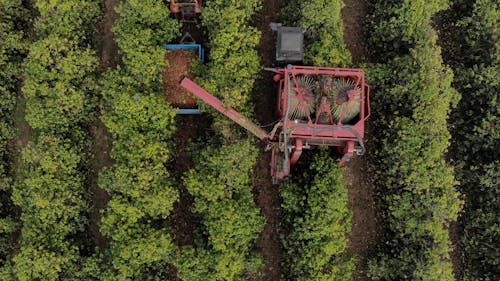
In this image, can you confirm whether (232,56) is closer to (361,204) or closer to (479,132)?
(361,204)

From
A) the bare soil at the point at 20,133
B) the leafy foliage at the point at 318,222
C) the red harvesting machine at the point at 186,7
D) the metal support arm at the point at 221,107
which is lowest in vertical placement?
the leafy foliage at the point at 318,222

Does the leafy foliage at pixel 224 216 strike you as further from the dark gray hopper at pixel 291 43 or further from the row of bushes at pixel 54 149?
the row of bushes at pixel 54 149

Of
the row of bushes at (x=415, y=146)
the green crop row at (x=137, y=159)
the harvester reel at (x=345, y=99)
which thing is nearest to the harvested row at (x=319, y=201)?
the harvester reel at (x=345, y=99)

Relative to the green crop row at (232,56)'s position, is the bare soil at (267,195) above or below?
below

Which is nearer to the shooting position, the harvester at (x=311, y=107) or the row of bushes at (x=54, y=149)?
the harvester at (x=311, y=107)

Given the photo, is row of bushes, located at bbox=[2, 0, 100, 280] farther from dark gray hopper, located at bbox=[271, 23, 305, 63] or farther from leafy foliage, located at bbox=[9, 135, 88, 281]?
dark gray hopper, located at bbox=[271, 23, 305, 63]

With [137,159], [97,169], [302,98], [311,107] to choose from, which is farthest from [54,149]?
[311,107]

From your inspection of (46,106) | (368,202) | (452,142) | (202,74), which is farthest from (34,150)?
A: (452,142)

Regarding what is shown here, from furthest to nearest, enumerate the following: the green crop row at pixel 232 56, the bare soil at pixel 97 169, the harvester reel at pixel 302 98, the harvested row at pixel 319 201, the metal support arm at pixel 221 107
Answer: the bare soil at pixel 97 169, the green crop row at pixel 232 56, the harvested row at pixel 319 201, the harvester reel at pixel 302 98, the metal support arm at pixel 221 107
